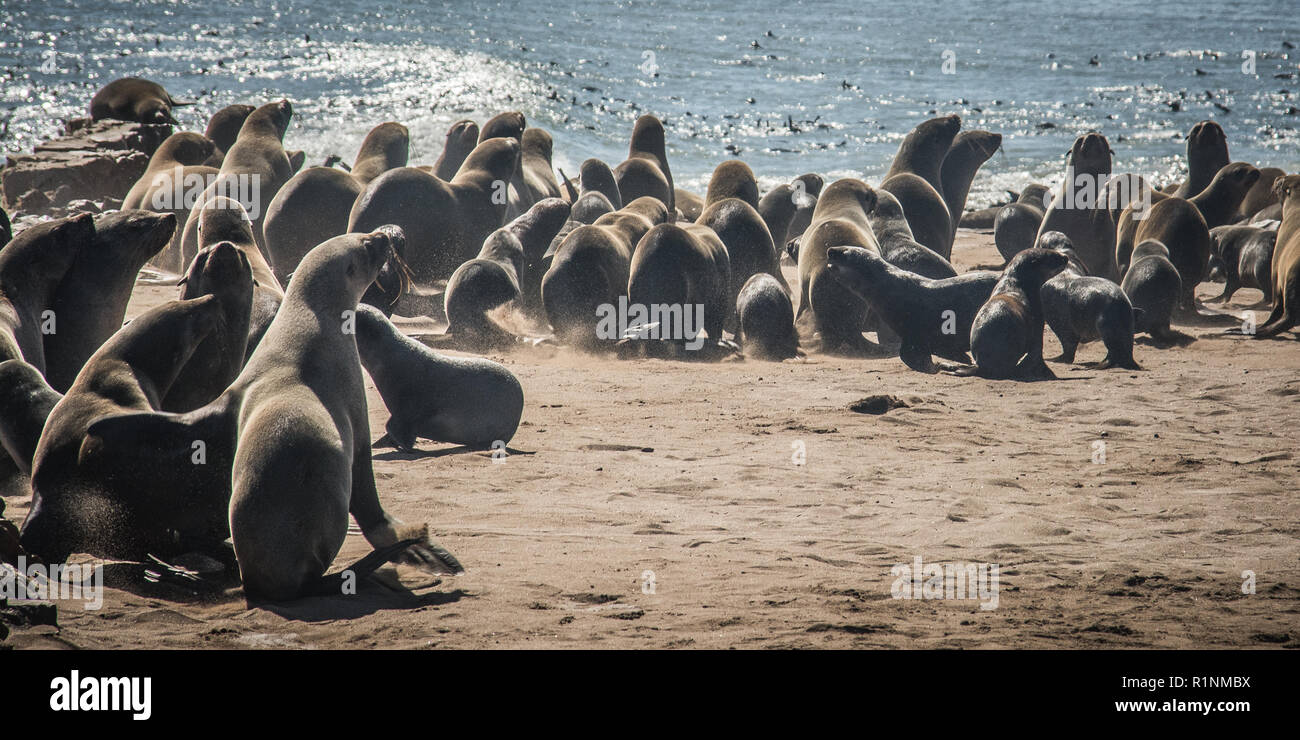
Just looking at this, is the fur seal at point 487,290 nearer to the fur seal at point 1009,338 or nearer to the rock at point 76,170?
the fur seal at point 1009,338

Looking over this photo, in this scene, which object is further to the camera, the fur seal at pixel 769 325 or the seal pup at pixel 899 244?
the seal pup at pixel 899 244

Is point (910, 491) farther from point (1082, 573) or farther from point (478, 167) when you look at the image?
point (478, 167)

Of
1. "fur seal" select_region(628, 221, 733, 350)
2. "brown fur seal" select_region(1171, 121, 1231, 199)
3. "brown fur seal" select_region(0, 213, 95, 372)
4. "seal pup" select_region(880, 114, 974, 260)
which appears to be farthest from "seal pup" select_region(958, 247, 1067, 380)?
"brown fur seal" select_region(1171, 121, 1231, 199)

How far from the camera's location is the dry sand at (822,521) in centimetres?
415

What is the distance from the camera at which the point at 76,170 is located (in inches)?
566

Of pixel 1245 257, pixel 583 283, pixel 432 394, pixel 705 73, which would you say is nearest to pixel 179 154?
pixel 583 283

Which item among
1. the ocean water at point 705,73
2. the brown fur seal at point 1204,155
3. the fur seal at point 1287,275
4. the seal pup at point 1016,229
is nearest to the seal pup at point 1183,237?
the fur seal at point 1287,275

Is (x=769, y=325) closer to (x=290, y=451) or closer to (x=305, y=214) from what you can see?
(x=305, y=214)

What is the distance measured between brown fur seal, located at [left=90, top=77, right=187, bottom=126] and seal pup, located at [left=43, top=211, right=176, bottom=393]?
34.1 ft

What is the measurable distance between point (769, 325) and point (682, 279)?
35.0 inches

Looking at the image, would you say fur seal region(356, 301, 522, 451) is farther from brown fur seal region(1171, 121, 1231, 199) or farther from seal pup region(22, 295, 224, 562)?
brown fur seal region(1171, 121, 1231, 199)

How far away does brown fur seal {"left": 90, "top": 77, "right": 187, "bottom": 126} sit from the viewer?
53.1ft

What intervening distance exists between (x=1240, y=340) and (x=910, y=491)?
6.05 m

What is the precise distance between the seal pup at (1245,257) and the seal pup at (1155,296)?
1.63 meters
